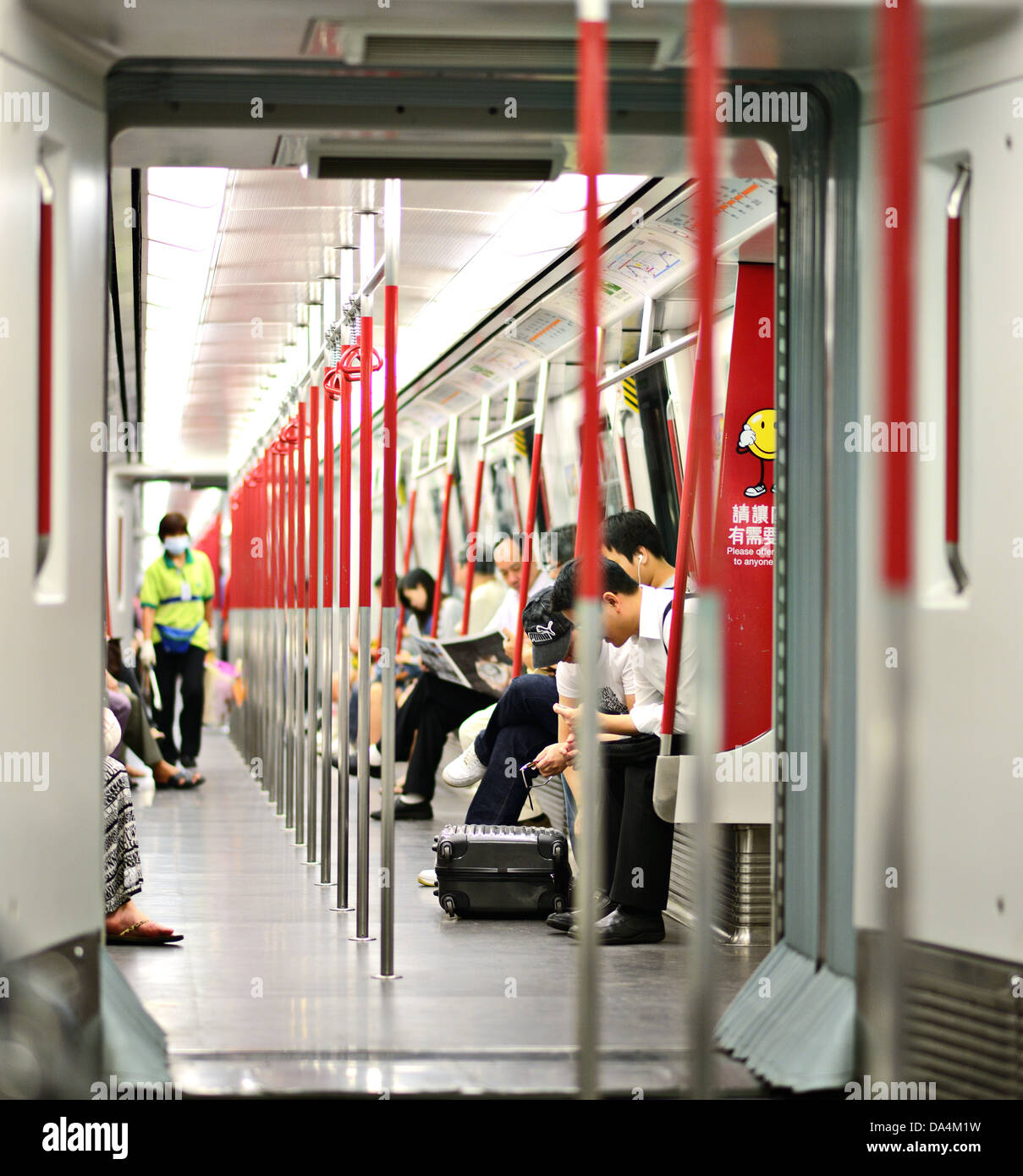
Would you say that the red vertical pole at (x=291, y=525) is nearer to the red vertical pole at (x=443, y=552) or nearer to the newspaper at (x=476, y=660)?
the newspaper at (x=476, y=660)

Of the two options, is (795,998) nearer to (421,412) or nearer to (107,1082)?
(107,1082)

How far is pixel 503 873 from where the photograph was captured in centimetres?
607

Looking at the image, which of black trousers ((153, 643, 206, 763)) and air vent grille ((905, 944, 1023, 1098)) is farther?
black trousers ((153, 643, 206, 763))

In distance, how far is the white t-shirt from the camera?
19.2 feet

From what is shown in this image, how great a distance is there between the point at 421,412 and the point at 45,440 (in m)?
10.7

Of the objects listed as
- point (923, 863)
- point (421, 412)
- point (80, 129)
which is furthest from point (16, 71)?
point (421, 412)

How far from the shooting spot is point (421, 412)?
14219mm

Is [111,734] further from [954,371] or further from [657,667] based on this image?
[954,371]

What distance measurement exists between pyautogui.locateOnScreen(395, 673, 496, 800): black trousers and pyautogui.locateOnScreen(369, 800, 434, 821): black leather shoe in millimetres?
62

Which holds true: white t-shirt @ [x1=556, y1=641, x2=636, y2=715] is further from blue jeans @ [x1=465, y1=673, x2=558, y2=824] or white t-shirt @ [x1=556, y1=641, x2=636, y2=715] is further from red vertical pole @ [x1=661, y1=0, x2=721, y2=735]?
red vertical pole @ [x1=661, y1=0, x2=721, y2=735]

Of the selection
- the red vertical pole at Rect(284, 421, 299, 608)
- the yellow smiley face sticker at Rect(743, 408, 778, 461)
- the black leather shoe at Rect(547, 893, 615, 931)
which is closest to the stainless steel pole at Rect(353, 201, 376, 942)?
the black leather shoe at Rect(547, 893, 615, 931)

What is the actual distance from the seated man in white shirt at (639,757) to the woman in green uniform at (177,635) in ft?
22.8

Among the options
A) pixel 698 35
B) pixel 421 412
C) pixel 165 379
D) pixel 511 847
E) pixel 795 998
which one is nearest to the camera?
pixel 698 35
